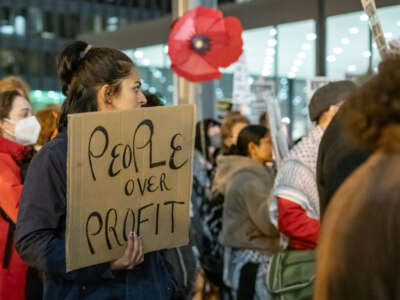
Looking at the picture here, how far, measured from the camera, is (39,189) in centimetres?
306

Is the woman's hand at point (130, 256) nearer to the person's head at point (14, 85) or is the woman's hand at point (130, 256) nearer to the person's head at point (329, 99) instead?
the person's head at point (329, 99)

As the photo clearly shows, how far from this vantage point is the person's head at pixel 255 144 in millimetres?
6352

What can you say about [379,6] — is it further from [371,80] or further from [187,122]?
[371,80]

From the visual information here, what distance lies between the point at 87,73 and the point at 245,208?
8.88 feet

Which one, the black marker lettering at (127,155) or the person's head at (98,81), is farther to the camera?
the person's head at (98,81)

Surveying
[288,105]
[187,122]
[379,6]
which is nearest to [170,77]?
[288,105]

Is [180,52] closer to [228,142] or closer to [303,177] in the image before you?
[228,142]

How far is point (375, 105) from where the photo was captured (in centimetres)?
186

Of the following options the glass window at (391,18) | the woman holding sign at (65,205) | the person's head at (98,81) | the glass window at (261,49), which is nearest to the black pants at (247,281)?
the woman holding sign at (65,205)

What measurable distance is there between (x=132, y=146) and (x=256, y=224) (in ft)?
8.86

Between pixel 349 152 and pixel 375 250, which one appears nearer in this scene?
pixel 375 250

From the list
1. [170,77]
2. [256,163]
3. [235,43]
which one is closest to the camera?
[256,163]

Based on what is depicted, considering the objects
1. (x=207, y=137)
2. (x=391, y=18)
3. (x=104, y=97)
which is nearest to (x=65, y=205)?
(x=104, y=97)

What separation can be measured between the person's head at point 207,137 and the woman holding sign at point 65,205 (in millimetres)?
5408
